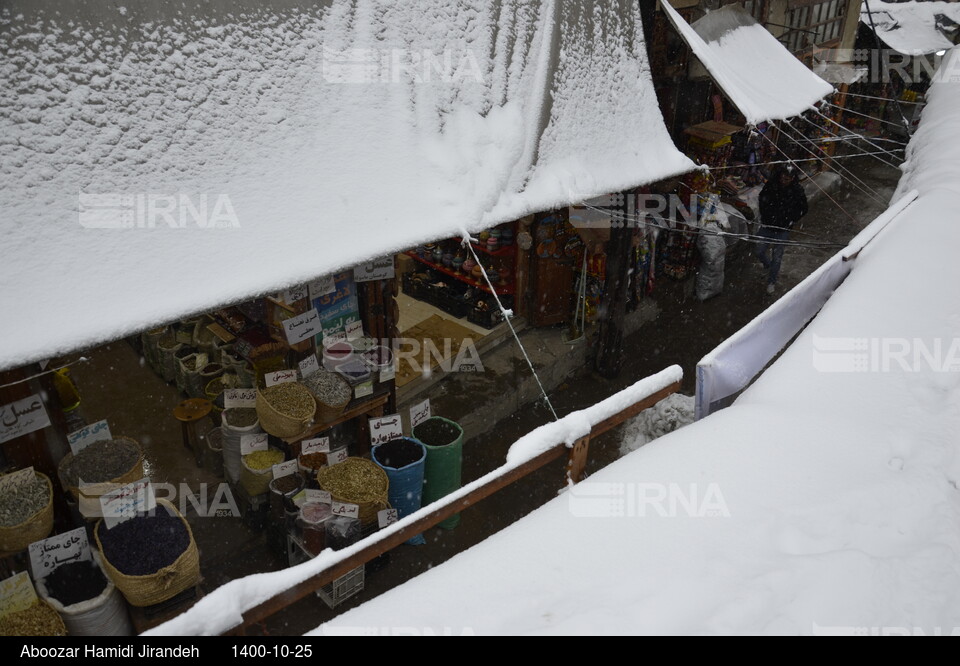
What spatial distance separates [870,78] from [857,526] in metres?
17.5

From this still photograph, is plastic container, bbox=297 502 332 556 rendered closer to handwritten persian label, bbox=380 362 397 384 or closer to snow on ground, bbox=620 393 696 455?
handwritten persian label, bbox=380 362 397 384

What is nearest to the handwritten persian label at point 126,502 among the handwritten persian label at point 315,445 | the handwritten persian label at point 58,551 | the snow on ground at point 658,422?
the handwritten persian label at point 58,551

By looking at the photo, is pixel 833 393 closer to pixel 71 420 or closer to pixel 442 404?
pixel 442 404

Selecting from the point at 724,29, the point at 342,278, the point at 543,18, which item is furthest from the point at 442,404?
the point at 724,29

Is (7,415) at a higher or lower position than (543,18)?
lower

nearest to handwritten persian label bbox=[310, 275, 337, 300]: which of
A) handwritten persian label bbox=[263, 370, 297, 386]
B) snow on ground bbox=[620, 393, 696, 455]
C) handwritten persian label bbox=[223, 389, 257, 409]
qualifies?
handwritten persian label bbox=[263, 370, 297, 386]

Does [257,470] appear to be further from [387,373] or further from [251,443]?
[387,373]

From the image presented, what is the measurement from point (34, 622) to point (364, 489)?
7.46 feet

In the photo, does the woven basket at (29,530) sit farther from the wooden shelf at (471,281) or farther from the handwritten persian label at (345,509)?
the wooden shelf at (471,281)

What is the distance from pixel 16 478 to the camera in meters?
4.04

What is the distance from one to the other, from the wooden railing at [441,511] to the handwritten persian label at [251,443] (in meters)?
2.76

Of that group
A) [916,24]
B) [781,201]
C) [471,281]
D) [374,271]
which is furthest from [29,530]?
[916,24]

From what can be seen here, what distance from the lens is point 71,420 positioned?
5406mm

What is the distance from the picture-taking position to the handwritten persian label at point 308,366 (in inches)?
218
